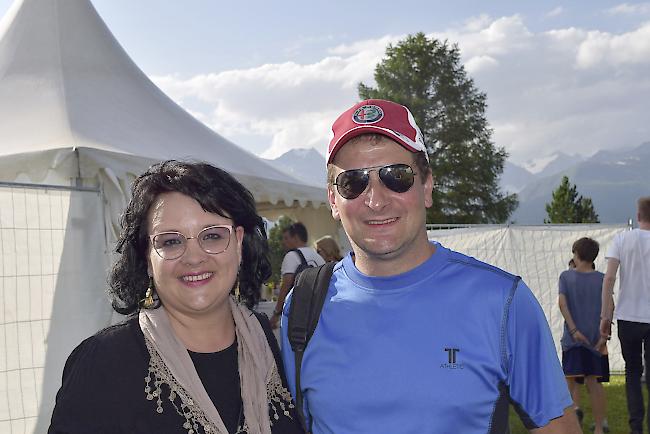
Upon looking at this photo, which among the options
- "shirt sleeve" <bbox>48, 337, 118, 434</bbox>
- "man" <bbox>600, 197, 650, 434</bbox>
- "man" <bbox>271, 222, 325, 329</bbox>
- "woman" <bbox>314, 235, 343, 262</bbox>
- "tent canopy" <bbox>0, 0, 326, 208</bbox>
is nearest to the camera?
"shirt sleeve" <bbox>48, 337, 118, 434</bbox>

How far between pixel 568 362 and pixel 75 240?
4.46 metres

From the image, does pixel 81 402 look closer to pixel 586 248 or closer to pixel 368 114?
pixel 368 114

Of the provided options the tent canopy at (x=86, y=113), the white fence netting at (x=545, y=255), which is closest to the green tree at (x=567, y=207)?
the white fence netting at (x=545, y=255)

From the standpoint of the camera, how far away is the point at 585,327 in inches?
231

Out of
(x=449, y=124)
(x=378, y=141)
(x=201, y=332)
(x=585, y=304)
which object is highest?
(x=449, y=124)

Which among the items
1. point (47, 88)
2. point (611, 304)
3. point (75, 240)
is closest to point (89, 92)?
point (47, 88)

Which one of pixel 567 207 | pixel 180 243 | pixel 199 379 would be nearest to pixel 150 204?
pixel 180 243

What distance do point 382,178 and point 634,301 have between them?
4272 mm

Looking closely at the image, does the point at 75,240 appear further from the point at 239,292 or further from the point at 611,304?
the point at 611,304

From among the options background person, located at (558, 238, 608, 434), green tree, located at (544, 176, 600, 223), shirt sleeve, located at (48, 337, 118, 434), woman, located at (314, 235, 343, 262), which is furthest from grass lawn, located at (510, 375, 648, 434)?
green tree, located at (544, 176, 600, 223)

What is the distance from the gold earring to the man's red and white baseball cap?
71 cm

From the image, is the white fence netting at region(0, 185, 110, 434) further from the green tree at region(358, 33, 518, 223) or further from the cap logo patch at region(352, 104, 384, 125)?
the green tree at region(358, 33, 518, 223)

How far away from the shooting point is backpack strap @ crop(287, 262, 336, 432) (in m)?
1.94

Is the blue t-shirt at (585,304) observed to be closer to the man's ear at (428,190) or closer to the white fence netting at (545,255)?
the white fence netting at (545,255)
